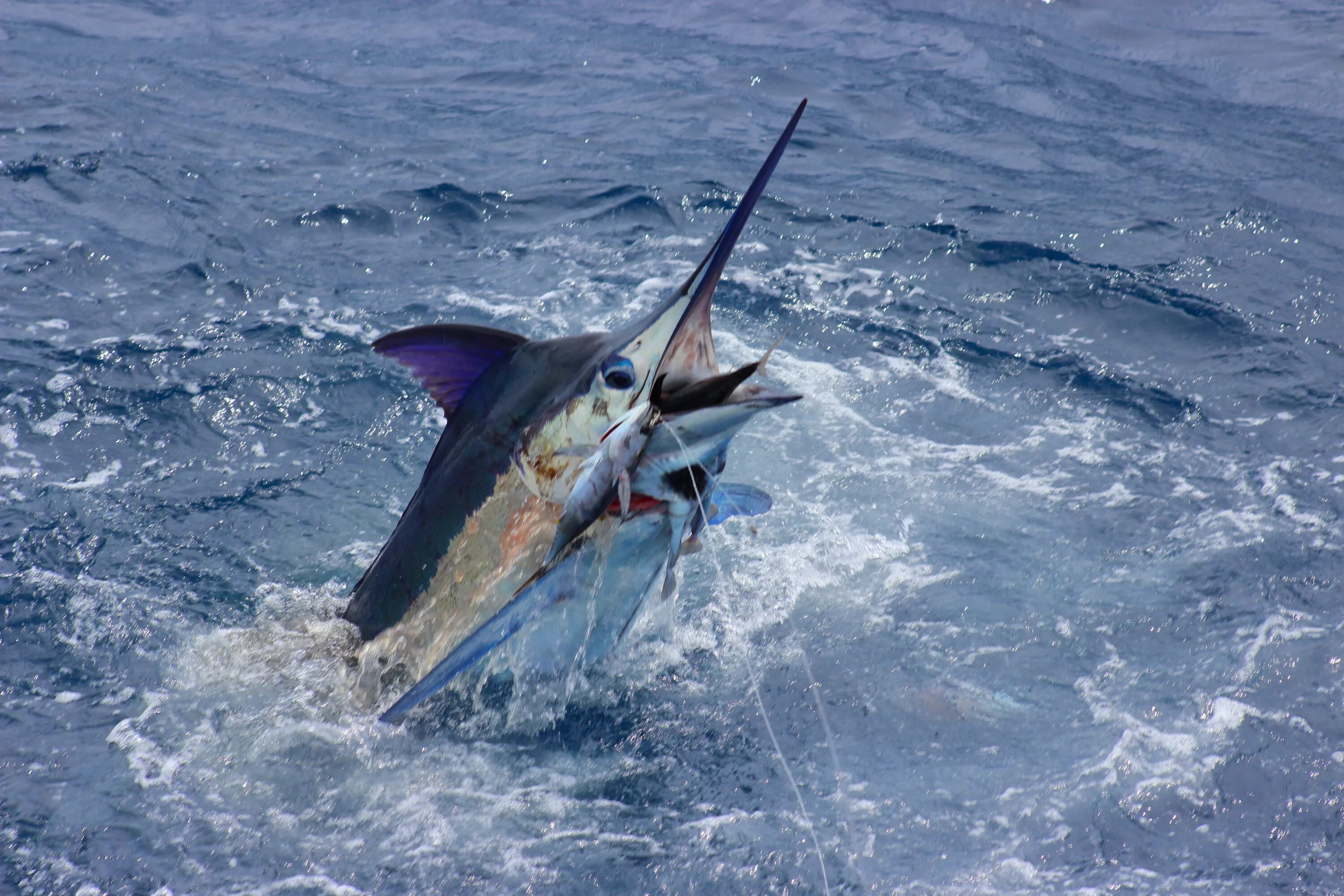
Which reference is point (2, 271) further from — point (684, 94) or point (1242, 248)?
point (1242, 248)

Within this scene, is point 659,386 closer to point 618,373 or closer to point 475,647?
point 618,373

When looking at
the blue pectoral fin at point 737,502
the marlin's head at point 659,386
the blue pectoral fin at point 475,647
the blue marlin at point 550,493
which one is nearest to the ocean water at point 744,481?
the blue marlin at point 550,493

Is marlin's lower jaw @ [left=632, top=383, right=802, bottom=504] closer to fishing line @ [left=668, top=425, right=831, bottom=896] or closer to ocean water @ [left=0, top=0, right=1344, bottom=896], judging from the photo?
fishing line @ [left=668, top=425, right=831, bottom=896]

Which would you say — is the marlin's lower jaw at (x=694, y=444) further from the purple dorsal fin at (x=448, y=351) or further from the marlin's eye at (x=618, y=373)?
the purple dorsal fin at (x=448, y=351)

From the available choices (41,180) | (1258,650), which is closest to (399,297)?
(41,180)

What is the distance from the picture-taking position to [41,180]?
29.4 feet

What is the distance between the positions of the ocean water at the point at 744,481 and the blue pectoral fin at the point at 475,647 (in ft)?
1.80

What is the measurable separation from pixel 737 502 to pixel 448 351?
3.65ft

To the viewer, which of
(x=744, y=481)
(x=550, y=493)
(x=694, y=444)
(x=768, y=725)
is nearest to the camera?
(x=694, y=444)

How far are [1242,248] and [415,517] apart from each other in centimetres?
694

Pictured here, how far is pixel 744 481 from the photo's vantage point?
5.61m

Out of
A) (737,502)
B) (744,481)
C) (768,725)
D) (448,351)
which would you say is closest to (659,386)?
(737,502)

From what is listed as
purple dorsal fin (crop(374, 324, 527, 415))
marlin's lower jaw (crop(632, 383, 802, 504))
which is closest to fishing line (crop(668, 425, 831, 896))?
marlin's lower jaw (crop(632, 383, 802, 504))

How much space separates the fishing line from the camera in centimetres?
312
